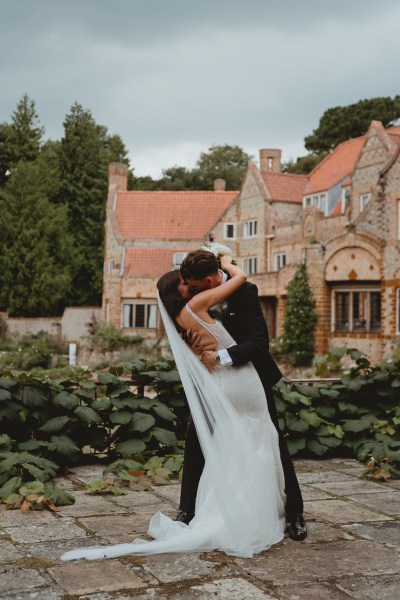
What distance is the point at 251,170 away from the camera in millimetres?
40625

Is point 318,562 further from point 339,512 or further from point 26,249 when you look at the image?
point 26,249

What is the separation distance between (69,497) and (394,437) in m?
3.91

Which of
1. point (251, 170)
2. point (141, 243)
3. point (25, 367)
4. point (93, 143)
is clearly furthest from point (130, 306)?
point (93, 143)

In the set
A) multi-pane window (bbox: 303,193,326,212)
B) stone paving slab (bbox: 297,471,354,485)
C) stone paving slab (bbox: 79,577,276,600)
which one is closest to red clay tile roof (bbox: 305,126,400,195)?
multi-pane window (bbox: 303,193,326,212)

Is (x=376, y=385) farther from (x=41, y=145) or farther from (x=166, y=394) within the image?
(x=41, y=145)

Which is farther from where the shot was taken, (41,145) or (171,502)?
Answer: (41,145)

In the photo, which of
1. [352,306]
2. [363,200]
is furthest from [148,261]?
[352,306]

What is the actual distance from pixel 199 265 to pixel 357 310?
2621 centimetres

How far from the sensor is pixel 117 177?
46.2 metres

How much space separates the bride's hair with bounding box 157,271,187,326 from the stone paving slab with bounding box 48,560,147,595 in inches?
68.5

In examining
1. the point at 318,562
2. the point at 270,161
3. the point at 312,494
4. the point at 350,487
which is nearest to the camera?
the point at 318,562

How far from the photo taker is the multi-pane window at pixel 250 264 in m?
40.5

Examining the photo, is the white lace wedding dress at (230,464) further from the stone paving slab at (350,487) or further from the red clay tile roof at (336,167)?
the red clay tile roof at (336,167)

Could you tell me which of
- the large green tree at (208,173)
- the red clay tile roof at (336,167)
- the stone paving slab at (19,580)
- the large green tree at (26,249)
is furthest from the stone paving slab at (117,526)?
the large green tree at (208,173)
